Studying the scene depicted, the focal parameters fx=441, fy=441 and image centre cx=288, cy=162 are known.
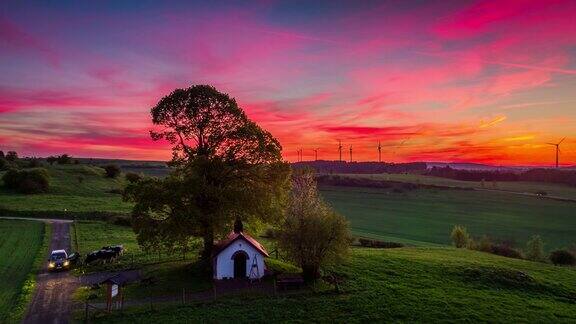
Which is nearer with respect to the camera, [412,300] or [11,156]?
[412,300]

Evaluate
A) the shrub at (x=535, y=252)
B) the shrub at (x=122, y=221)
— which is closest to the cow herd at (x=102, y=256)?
the shrub at (x=122, y=221)

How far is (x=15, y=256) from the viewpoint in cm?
5416

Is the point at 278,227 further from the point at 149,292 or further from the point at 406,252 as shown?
the point at 406,252

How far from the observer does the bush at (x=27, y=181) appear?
340ft

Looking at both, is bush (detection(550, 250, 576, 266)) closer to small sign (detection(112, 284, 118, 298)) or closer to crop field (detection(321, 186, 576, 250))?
crop field (detection(321, 186, 576, 250))

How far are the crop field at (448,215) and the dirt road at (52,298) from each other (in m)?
57.4

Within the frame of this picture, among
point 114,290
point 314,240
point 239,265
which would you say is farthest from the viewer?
point 239,265

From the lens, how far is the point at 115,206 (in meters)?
95.1

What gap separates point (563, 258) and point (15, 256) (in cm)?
7904

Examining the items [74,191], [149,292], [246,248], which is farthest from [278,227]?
[74,191]

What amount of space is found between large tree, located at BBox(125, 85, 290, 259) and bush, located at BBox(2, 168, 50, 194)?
247 feet

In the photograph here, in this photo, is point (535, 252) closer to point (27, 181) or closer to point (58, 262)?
point (58, 262)

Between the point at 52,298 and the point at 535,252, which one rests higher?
the point at 52,298

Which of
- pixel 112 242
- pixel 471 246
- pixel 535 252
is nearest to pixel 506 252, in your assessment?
pixel 535 252
